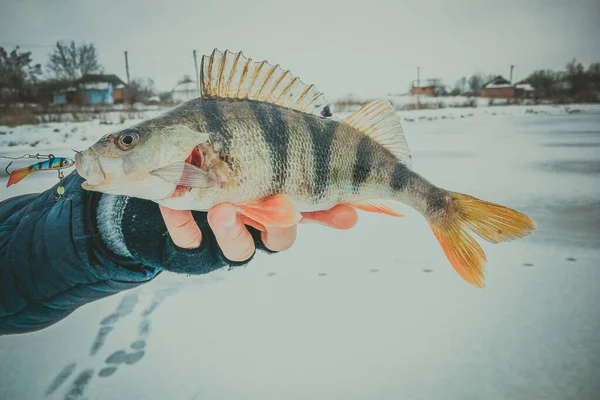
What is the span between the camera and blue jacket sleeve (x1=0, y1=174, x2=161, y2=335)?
113 centimetres

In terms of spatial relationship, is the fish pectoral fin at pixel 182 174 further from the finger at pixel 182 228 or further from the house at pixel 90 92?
the house at pixel 90 92

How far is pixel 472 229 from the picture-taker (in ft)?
3.16

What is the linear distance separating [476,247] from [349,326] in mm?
1194

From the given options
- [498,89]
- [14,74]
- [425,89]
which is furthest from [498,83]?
[14,74]

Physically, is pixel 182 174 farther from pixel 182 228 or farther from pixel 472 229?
pixel 472 229

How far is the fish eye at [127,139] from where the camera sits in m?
0.80

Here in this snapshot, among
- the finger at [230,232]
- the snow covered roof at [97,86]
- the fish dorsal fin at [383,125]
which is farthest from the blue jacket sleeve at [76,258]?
the snow covered roof at [97,86]

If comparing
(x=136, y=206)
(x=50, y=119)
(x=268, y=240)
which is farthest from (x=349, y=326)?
(x=50, y=119)

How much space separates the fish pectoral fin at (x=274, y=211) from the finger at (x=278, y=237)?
0.62 feet

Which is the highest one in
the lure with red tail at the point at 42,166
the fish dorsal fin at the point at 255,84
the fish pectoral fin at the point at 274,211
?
the fish dorsal fin at the point at 255,84

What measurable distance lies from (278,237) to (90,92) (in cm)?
1007

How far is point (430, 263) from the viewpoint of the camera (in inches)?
103

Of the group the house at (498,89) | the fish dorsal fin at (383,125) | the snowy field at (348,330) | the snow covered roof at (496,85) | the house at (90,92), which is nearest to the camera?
the fish dorsal fin at (383,125)

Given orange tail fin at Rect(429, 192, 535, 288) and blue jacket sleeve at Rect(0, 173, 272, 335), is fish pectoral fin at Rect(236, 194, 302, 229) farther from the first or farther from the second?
orange tail fin at Rect(429, 192, 535, 288)
